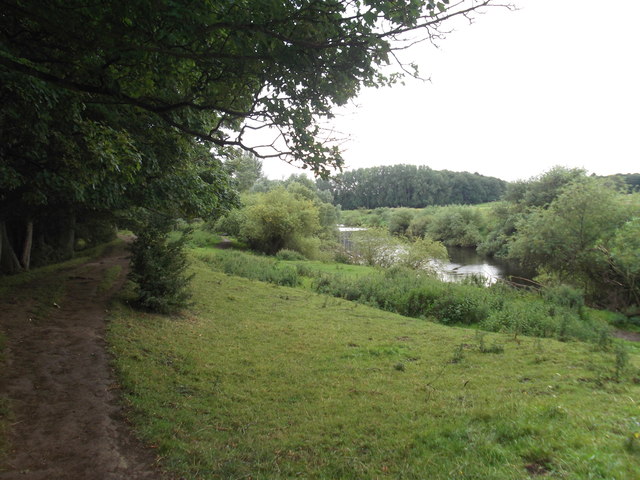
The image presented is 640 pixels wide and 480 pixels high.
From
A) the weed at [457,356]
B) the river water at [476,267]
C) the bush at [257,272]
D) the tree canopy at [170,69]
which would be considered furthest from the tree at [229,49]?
the river water at [476,267]

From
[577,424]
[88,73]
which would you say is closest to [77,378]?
[88,73]

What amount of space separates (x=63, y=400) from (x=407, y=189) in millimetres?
119663

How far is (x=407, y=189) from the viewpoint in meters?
119

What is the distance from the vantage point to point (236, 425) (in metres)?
5.19

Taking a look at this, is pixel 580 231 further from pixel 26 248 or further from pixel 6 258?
pixel 26 248

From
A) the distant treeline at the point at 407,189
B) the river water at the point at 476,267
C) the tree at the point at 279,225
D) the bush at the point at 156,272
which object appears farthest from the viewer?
the distant treeline at the point at 407,189

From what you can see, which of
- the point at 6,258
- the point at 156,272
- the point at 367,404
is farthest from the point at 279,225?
the point at 367,404

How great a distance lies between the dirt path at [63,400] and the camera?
12.7 ft

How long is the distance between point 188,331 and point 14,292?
507cm

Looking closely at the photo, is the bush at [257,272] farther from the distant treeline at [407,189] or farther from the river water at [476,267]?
the distant treeline at [407,189]

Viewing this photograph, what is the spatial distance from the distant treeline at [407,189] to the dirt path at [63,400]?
353ft

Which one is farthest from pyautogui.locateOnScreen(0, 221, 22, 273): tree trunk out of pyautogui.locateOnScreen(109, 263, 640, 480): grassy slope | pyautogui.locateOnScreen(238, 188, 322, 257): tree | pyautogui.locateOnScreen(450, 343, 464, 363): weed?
pyautogui.locateOnScreen(238, 188, 322, 257): tree

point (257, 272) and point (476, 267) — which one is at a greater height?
A: point (257, 272)

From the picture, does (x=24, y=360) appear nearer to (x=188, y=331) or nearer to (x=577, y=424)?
(x=188, y=331)
